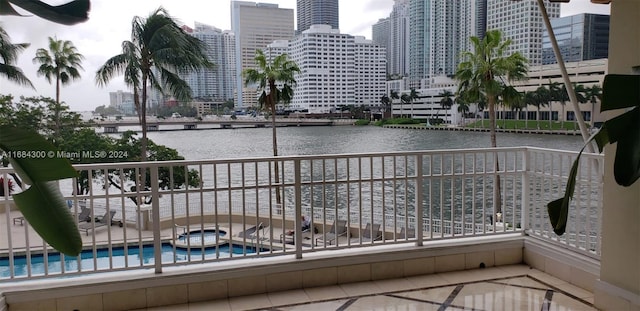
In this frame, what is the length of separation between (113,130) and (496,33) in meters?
14.5

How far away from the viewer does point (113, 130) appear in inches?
679

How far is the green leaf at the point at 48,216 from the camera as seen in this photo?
0.90 metres

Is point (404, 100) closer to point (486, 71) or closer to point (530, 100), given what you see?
point (486, 71)

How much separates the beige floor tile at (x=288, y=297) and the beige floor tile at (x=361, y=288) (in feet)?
1.00

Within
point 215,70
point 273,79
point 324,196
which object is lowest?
point 324,196

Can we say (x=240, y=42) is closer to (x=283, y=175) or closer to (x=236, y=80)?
(x=236, y=80)

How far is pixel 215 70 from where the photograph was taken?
17.1 meters

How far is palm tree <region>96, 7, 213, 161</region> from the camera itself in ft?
55.5

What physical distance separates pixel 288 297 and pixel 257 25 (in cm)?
1187

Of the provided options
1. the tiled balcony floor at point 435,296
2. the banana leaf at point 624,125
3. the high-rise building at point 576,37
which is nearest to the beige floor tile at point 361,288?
the tiled balcony floor at point 435,296

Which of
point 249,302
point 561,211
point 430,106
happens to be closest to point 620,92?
point 561,211

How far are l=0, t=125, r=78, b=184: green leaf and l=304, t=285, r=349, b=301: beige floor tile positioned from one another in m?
2.35

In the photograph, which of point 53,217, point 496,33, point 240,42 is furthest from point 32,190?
point 496,33

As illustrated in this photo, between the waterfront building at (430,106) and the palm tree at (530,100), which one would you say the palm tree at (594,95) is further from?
the waterfront building at (430,106)
